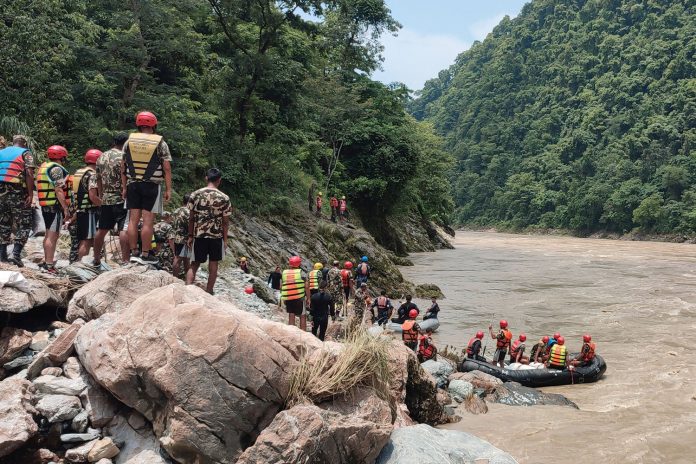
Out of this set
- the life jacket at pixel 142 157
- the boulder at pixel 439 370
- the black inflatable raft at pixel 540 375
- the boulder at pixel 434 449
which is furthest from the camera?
the black inflatable raft at pixel 540 375

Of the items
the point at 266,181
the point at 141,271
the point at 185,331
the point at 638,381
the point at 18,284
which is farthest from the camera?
the point at 266,181

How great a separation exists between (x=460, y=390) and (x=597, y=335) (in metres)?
8.37

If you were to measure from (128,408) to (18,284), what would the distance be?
1.83 metres

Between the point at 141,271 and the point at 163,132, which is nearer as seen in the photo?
the point at 141,271

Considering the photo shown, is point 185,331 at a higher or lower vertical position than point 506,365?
higher

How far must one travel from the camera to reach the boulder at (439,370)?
1041 centimetres

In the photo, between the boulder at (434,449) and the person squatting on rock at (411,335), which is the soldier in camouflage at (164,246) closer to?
the boulder at (434,449)

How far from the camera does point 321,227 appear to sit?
78.6ft

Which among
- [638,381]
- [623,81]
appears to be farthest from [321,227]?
[623,81]

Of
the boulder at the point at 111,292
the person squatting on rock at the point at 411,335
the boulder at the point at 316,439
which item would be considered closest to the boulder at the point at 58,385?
the boulder at the point at 111,292

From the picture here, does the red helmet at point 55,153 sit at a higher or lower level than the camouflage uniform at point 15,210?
higher

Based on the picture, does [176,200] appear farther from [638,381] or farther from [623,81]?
[623,81]

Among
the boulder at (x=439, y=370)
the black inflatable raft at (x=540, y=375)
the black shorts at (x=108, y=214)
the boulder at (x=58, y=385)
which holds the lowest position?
the black inflatable raft at (x=540, y=375)

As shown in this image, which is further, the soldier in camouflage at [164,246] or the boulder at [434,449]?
the soldier in camouflage at [164,246]
